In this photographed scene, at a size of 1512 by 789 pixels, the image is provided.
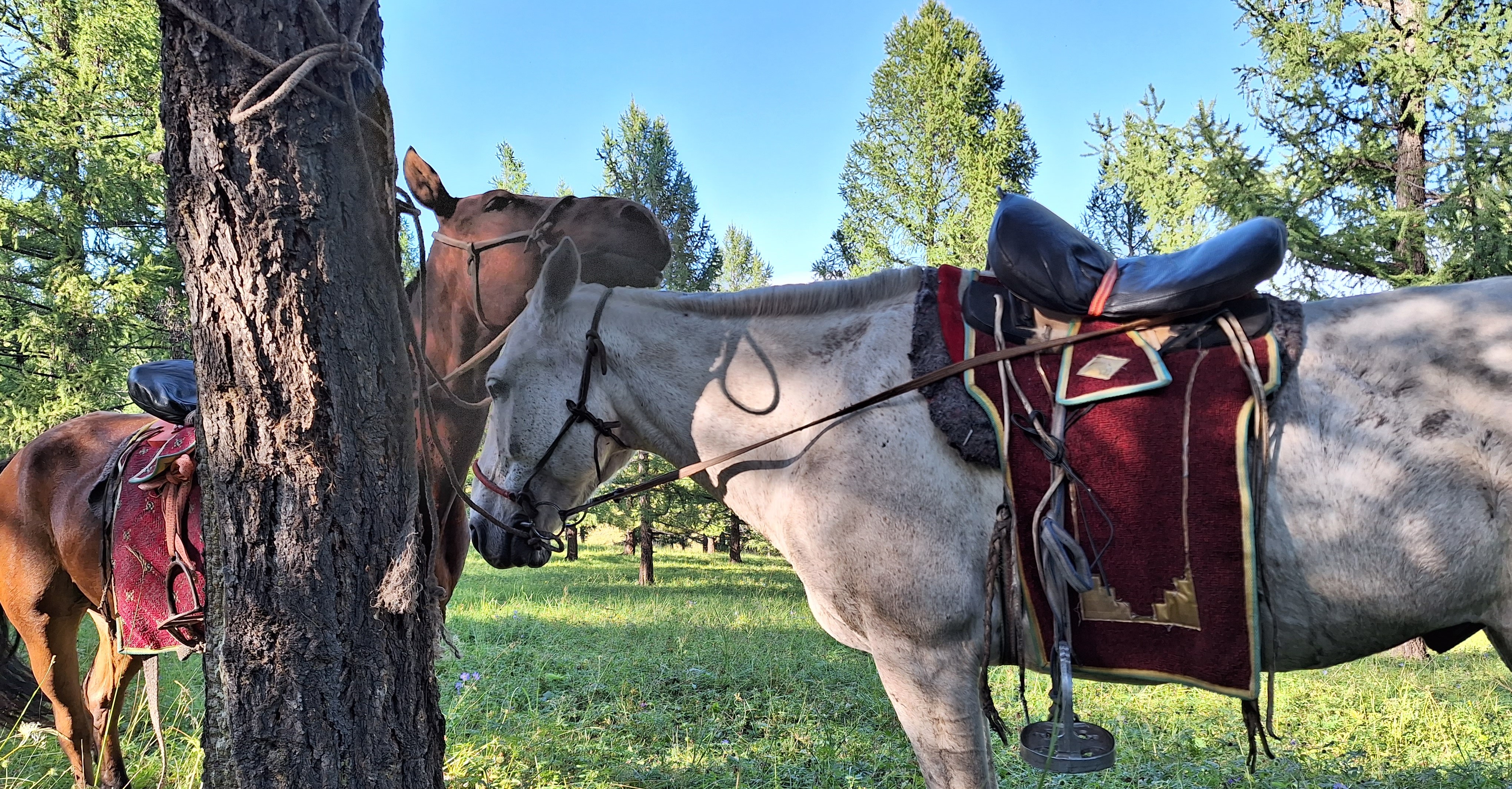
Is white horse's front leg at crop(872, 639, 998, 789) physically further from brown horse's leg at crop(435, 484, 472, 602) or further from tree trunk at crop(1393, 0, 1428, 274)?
tree trunk at crop(1393, 0, 1428, 274)

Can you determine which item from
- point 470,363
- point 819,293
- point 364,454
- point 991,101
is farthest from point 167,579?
point 991,101

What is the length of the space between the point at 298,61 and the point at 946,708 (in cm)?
227

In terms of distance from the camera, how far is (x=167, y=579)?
3326 mm

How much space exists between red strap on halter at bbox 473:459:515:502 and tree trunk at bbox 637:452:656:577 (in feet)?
34.6

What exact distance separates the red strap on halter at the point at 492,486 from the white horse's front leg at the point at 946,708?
1.32 meters

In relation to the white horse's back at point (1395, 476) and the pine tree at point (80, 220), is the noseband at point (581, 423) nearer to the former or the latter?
the white horse's back at point (1395, 476)

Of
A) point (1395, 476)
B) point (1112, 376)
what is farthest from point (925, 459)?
point (1395, 476)

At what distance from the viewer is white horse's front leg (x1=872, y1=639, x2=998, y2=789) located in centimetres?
205

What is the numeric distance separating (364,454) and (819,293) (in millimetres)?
1399

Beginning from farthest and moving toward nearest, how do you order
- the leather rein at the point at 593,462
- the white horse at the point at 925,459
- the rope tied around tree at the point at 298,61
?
the leather rein at the point at 593,462 → the white horse at the point at 925,459 → the rope tied around tree at the point at 298,61

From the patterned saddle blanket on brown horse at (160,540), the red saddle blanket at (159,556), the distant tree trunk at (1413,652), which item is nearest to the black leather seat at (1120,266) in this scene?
the patterned saddle blanket on brown horse at (160,540)

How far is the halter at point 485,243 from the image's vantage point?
3305 millimetres

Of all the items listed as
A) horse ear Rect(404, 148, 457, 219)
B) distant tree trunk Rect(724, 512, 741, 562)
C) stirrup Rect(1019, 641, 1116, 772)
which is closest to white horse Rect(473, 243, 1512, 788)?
stirrup Rect(1019, 641, 1116, 772)

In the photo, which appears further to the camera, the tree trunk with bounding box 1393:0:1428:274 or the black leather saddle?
the tree trunk with bounding box 1393:0:1428:274
